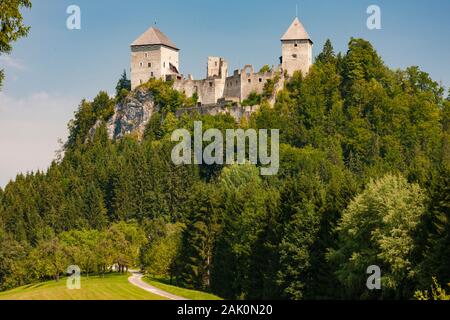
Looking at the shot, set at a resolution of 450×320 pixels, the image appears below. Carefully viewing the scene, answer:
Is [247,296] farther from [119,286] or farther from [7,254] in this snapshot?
[7,254]

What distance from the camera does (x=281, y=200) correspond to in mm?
55938

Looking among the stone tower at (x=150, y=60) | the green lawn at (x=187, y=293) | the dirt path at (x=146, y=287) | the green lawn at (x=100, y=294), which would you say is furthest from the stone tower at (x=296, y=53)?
the green lawn at (x=100, y=294)

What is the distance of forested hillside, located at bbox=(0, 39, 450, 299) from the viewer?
43438 millimetres

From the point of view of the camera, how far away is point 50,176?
12144cm

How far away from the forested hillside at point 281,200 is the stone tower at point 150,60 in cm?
309

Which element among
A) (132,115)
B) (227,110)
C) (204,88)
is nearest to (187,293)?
(227,110)

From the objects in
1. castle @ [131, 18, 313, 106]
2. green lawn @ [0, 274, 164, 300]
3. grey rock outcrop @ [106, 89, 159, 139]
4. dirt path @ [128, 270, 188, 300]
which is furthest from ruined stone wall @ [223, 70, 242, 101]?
green lawn @ [0, 274, 164, 300]

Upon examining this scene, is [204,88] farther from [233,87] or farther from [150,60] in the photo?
[150,60]

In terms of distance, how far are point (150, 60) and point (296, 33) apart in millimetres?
22277

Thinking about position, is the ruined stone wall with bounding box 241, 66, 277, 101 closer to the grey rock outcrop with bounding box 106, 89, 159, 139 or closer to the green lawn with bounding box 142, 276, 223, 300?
the grey rock outcrop with bounding box 106, 89, 159, 139

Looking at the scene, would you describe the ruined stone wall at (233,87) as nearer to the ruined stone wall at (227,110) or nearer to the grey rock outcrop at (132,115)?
the ruined stone wall at (227,110)

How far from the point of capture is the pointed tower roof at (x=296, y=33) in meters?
128

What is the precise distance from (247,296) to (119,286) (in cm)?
1312
